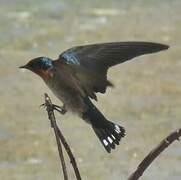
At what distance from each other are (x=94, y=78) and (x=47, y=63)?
132 millimetres

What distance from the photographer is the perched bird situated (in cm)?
214

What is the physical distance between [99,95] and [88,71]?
15.9ft

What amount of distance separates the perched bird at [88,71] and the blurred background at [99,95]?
2.98 m

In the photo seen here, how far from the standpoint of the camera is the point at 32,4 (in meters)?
11.2

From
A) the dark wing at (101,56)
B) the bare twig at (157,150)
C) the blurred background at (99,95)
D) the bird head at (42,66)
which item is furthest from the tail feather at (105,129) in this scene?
the blurred background at (99,95)

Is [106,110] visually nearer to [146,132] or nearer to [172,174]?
[146,132]

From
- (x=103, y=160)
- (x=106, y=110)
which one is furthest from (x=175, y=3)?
(x=103, y=160)

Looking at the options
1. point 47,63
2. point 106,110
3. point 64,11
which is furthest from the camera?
point 64,11

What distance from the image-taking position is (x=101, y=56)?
2.22 m

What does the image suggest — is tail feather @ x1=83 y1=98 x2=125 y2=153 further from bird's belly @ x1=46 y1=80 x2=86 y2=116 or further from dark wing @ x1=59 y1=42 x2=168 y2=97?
dark wing @ x1=59 y1=42 x2=168 y2=97

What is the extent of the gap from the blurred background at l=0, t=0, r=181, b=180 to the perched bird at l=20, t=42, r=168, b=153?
2.98 m

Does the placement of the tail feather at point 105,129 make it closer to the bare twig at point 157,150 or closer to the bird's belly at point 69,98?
the bird's belly at point 69,98

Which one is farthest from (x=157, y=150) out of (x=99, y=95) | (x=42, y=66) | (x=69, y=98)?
(x=99, y=95)

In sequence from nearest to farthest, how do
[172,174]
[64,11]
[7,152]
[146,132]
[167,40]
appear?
[172,174]
[7,152]
[146,132]
[167,40]
[64,11]
